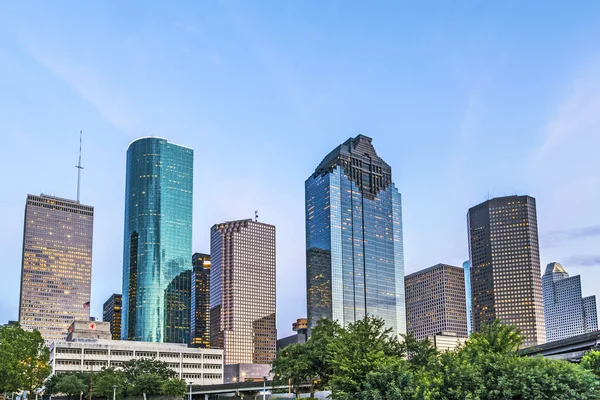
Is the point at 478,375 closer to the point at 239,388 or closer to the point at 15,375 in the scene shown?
the point at 15,375

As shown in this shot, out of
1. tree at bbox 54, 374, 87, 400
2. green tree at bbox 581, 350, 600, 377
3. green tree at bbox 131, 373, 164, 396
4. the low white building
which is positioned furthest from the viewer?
the low white building

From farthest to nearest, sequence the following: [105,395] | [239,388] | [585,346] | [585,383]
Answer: [239,388] < [105,395] < [585,346] < [585,383]

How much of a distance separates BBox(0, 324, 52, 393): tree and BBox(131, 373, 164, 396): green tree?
178 ft

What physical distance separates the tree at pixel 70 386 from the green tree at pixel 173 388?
1716cm

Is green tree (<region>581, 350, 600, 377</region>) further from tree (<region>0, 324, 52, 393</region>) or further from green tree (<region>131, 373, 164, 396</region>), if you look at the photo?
green tree (<region>131, 373, 164, 396</region>)

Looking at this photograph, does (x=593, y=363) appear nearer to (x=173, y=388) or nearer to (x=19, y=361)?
(x=19, y=361)

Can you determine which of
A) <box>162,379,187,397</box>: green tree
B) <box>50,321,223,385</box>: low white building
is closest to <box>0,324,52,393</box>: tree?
<box>162,379,187,397</box>: green tree

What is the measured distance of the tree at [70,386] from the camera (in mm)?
132625

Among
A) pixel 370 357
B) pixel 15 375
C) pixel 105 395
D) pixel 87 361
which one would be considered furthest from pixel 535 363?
pixel 87 361

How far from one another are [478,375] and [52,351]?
6095 inches

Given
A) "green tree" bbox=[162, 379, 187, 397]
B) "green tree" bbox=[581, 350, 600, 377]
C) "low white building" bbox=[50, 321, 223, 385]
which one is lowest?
"green tree" bbox=[162, 379, 187, 397]

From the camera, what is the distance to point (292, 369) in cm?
8744

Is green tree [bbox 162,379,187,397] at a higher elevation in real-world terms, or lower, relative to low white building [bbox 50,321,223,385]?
lower

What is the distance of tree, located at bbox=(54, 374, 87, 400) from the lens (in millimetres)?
132625
